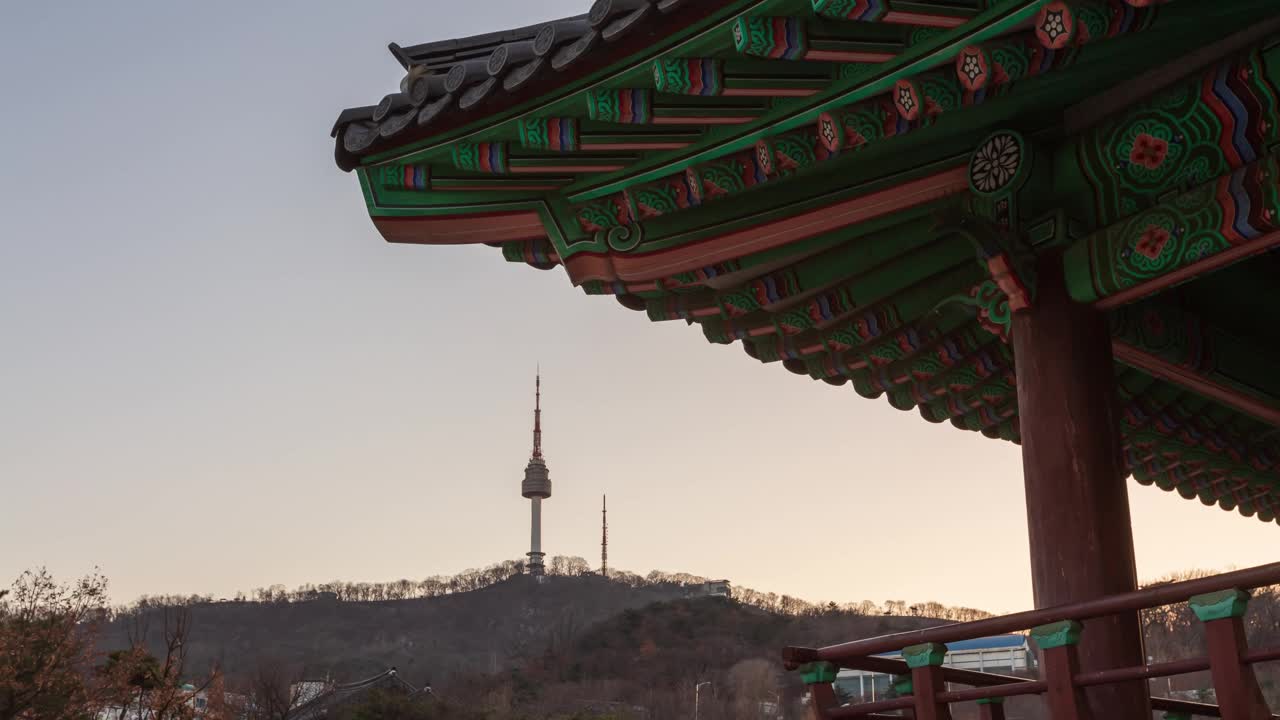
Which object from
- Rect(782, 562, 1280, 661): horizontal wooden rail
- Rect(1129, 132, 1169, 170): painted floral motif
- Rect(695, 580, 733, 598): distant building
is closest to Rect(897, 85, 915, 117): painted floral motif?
Rect(1129, 132, 1169, 170): painted floral motif

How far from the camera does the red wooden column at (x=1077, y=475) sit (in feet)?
13.2

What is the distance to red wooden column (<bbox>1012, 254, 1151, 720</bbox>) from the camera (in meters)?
4.04

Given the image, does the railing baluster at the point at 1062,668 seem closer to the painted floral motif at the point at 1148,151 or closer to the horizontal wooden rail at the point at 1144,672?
the horizontal wooden rail at the point at 1144,672

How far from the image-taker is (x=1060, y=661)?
10.7 ft

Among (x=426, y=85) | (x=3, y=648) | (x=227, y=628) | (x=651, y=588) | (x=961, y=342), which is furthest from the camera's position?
(x=651, y=588)

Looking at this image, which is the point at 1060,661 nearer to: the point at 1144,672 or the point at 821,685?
the point at 1144,672

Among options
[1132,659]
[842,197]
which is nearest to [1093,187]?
[842,197]

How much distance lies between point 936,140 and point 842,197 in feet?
1.39

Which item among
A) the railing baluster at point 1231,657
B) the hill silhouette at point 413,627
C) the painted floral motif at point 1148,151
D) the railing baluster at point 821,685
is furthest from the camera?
the hill silhouette at point 413,627

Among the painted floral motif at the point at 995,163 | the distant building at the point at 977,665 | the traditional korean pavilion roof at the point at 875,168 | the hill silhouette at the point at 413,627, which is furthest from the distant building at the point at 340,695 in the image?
the painted floral motif at the point at 995,163

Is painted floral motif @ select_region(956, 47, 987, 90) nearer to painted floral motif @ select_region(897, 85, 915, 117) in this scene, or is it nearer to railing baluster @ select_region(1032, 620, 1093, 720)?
painted floral motif @ select_region(897, 85, 915, 117)

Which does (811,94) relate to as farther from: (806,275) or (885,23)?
(806,275)

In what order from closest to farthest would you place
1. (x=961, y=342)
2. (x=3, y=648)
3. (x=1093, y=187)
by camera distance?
(x=1093, y=187), (x=961, y=342), (x=3, y=648)

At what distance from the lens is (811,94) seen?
13.7 feet
